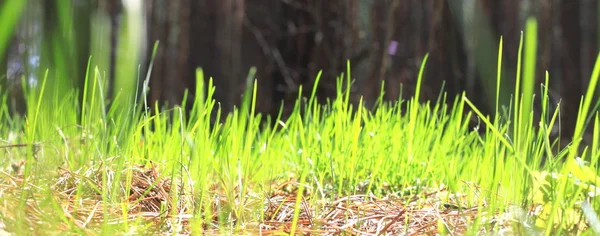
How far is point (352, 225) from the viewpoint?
785mm

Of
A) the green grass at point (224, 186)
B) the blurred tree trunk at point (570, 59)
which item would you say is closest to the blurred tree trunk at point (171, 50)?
the blurred tree trunk at point (570, 59)

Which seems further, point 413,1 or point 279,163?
point 413,1

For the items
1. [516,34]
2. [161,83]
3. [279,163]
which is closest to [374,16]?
[516,34]

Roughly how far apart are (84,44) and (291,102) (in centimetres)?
314

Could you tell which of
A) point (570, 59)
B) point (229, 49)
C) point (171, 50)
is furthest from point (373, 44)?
point (171, 50)

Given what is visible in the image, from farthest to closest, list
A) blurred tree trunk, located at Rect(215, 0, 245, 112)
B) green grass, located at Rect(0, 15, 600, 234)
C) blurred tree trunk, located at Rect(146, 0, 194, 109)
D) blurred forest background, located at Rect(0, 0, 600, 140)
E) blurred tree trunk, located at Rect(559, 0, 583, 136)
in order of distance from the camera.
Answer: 1. blurred tree trunk, located at Rect(146, 0, 194, 109)
2. blurred tree trunk, located at Rect(215, 0, 245, 112)
3. blurred tree trunk, located at Rect(559, 0, 583, 136)
4. blurred forest background, located at Rect(0, 0, 600, 140)
5. green grass, located at Rect(0, 15, 600, 234)

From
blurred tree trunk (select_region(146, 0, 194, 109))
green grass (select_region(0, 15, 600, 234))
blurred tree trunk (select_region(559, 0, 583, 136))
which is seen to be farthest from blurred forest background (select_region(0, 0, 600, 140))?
green grass (select_region(0, 15, 600, 234))

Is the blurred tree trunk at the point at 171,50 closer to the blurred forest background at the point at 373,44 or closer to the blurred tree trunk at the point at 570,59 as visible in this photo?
the blurred forest background at the point at 373,44

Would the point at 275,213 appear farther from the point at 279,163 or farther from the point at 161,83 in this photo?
the point at 161,83

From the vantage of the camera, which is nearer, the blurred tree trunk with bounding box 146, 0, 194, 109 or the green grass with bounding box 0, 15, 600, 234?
the green grass with bounding box 0, 15, 600, 234

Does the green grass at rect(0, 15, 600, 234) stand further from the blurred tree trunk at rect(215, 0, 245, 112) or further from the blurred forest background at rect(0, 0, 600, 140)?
the blurred tree trunk at rect(215, 0, 245, 112)

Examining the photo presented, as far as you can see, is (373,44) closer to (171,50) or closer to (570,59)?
(570,59)

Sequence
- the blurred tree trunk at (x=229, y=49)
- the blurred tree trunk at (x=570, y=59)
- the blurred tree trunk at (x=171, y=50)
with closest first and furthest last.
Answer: the blurred tree trunk at (x=570, y=59) → the blurred tree trunk at (x=229, y=49) → the blurred tree trunk at (x=171, y=50)

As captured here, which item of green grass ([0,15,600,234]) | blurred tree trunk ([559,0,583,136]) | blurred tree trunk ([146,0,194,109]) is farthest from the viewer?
blurred tree trunk ([146,0,194,109])
